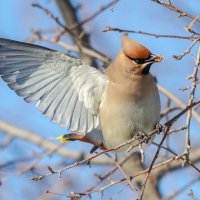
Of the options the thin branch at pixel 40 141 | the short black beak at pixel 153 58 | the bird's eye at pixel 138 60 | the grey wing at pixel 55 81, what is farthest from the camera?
the thin branch at pixel 40 141

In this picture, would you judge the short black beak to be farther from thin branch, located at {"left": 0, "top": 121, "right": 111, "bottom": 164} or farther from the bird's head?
thin branch, located at {"left": 0, "top": 121, "right": 111, "bottom": 164}

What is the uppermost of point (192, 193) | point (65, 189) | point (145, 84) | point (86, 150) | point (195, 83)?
point (195, 83)

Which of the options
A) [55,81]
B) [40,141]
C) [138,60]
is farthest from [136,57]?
[40,141]

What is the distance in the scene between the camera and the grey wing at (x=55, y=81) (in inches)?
146

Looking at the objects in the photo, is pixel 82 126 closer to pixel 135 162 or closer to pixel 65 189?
pixel 135 162

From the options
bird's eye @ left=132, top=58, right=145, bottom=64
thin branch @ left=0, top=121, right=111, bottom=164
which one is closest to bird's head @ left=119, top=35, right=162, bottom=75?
bird's eye @ left=132, top=58, right=145, bottom=64

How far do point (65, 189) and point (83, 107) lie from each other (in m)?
2.02

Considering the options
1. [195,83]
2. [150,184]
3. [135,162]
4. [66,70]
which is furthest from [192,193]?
[135,162]

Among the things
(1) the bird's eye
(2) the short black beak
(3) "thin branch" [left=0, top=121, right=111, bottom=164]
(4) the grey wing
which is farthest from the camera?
(3) "thin branch" [left=0, top=121, right=111, bottom=164]

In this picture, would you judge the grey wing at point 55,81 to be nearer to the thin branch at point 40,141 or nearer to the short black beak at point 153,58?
the short black beak at point 153,58

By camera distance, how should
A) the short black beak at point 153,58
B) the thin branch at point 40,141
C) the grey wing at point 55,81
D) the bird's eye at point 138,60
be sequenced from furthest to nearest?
the thin branch at point 40,141, the grey wing at point 55,81, the bird's eye at point 138,60, the short black beak at point 153,58

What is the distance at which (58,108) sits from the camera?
3.84 metres

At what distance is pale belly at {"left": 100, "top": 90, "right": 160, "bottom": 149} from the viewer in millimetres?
3760

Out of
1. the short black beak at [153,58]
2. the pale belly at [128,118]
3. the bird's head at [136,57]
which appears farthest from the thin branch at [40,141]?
the short black beak at [153,58]
